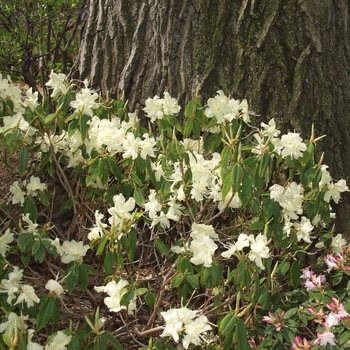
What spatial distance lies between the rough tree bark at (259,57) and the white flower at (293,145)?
18.0 inches

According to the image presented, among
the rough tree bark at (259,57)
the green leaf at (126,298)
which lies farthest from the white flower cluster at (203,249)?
the rough tree bark at (259,57)

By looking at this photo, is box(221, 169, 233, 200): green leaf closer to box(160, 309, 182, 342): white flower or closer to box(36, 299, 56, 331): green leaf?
box(160, 309, 182, 342): white flower

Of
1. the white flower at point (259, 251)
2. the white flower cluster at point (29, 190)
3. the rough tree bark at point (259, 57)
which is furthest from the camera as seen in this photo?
the rough tree bark at point (259, 57)

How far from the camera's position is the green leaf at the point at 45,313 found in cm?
171

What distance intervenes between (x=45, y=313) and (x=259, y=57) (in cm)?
145

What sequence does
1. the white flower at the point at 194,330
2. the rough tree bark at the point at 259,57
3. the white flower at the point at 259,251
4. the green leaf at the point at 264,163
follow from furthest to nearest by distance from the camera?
1. the rough tree bark at the point at 259,57
2. the green leaf at the point at 264,163
3. the white flower at the point at 259,251
4. the white flower at the point at 194,330

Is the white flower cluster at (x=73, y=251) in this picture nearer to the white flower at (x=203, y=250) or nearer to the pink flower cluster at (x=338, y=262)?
the white flower at (x=203, y=250)

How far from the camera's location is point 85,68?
8.98ft

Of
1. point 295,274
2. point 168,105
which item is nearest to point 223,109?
point 168,105

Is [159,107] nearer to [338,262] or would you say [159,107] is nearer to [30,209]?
[30,209]

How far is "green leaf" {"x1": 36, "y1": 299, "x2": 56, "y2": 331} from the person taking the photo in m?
1.71

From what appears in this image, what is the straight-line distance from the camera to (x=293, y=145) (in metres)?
1.97

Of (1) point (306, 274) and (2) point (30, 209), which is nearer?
(2) point (30, 209)

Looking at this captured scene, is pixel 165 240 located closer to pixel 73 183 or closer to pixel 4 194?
pixel 73 183
